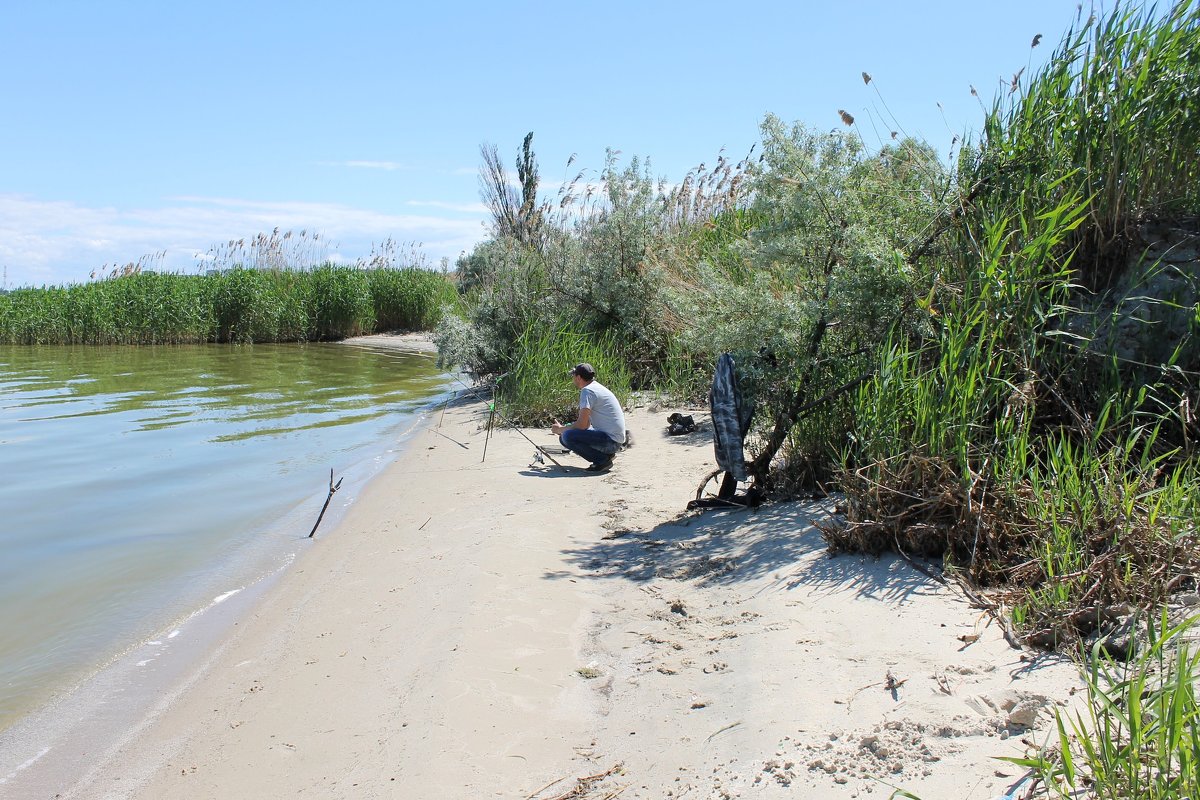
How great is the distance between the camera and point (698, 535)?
19.7 feet

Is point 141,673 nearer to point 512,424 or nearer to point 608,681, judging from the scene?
point 608,681

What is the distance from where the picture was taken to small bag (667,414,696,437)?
9.95 meters

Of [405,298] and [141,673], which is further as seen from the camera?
[405,298]

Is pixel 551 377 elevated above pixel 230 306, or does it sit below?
below

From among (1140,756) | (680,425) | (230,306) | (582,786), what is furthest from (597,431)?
(230,306)

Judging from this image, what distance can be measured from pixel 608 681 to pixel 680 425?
6.07 meters

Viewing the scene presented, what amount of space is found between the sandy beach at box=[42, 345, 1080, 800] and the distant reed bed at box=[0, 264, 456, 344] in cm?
2317

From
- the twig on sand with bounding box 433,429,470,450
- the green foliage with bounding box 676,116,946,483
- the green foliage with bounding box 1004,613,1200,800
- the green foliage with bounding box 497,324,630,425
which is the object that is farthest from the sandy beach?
the green foliage with bounding box 497,324,630,425

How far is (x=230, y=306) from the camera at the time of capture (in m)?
29.3

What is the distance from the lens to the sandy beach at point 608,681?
306 centimetres

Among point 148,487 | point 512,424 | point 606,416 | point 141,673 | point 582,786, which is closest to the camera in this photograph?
point 582,786

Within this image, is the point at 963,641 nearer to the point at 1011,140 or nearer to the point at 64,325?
the point at 1011,140

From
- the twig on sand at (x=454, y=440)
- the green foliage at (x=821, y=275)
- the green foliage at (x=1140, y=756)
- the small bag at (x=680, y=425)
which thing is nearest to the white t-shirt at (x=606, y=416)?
the small bag at (x=680, y=425)

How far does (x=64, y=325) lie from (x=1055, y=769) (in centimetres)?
3079
